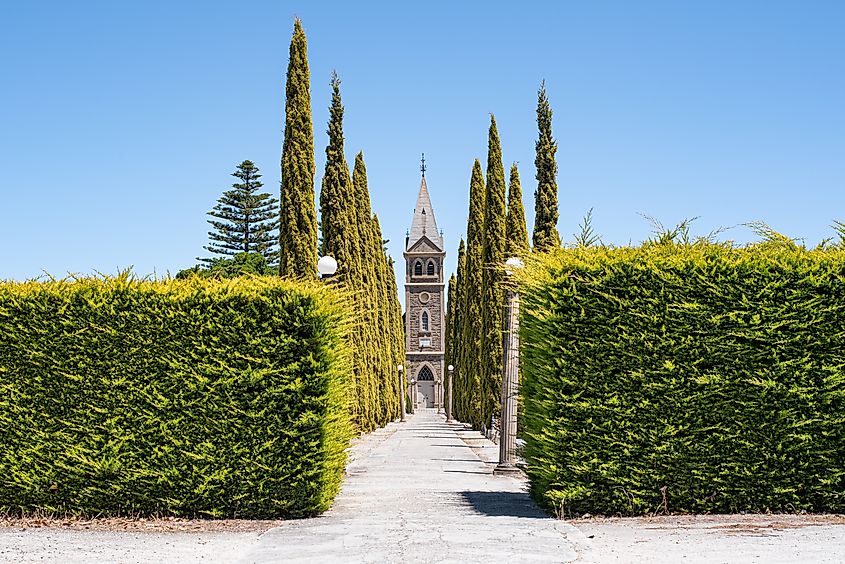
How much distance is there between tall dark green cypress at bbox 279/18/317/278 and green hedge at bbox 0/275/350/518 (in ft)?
31.7

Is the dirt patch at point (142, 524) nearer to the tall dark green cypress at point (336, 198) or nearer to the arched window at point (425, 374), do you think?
the tall dark green cypress at point (336, 198)

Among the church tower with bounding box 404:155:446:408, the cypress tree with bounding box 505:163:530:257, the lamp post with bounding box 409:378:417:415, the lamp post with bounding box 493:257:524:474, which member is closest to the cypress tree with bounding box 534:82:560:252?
the cypress tree with bounding box 505:163:530:257

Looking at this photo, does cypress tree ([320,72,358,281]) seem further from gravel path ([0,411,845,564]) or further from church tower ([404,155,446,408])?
church tower ([404,155,446,408])

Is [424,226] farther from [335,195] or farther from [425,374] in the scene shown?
[335,195]

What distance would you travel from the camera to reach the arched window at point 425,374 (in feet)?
275

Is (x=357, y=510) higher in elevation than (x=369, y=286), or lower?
lower

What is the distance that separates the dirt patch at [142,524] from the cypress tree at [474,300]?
68.9 ft

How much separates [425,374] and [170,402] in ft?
248

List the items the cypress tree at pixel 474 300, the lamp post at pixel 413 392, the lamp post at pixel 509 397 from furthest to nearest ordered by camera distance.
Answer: the lamp post at pixel 413 392
the cypress tree at pixel 474 300
the lamp post at pixel 509 397

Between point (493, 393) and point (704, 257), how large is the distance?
16455 millimetres

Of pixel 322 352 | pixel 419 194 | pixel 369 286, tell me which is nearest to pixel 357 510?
pixel 322 352

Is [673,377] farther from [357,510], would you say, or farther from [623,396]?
[357,510]

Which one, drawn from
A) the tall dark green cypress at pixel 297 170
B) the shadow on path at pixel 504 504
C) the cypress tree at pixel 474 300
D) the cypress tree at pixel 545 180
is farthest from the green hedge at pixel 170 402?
the cypress tree at pixel 474 300

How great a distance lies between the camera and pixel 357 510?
1040 cm
